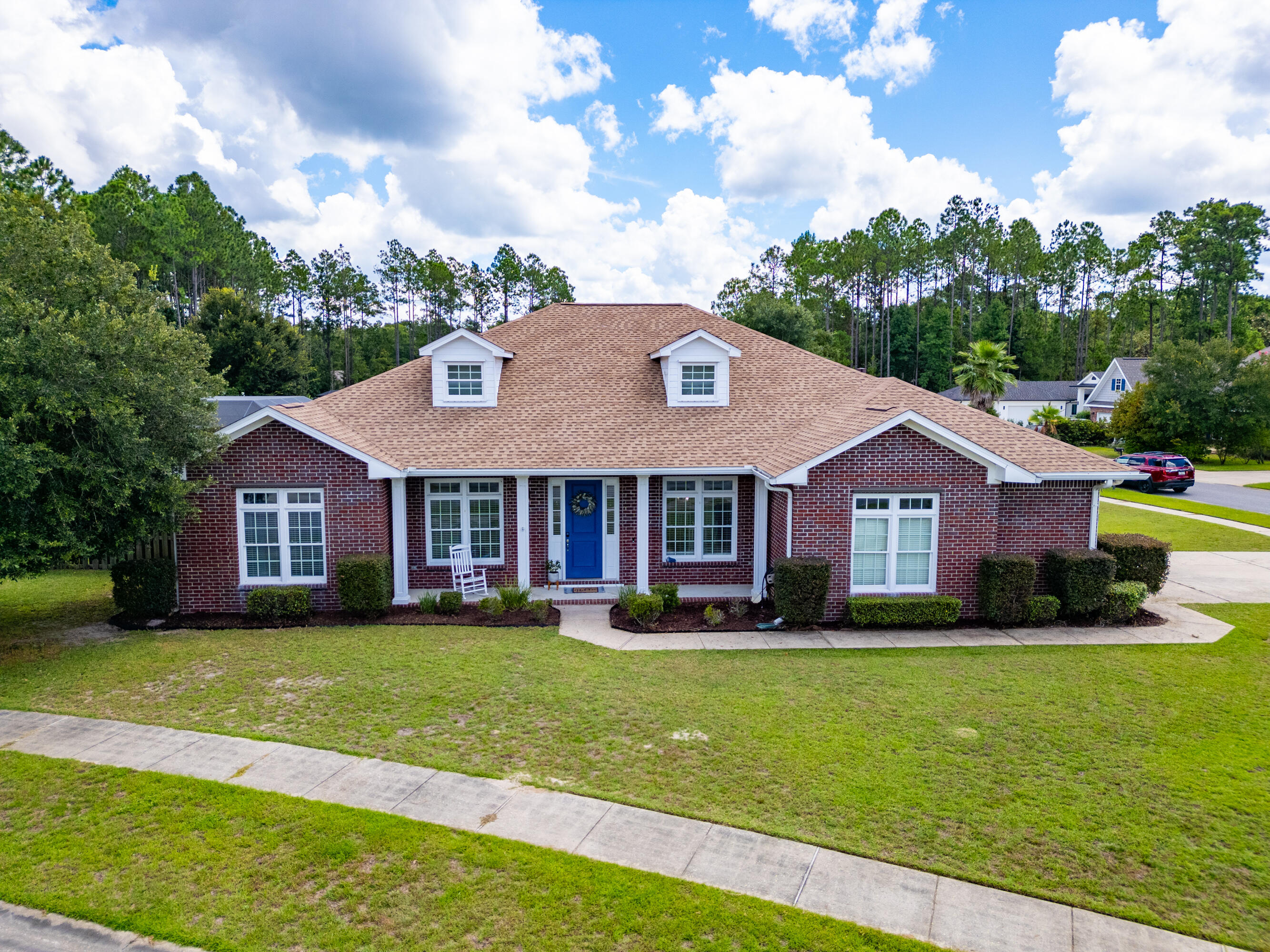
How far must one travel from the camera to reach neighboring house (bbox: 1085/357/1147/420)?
57000mm

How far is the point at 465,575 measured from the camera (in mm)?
15320

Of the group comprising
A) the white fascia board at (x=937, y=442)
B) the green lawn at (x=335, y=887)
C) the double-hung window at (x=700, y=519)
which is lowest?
the green lawn at (x=335, y=887)

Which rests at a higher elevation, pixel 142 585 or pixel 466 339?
pixel 466 339

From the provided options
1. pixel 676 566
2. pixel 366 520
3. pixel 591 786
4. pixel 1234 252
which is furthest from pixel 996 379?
pixel 1234 252

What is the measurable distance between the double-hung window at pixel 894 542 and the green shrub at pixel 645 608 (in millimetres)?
3660

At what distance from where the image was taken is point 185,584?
13.9 meters

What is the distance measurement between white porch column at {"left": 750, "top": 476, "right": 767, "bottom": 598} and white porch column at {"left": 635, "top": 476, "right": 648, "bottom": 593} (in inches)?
88.9

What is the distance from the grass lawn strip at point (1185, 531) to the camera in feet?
68.4

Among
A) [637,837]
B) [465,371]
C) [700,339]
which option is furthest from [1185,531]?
[637,837]

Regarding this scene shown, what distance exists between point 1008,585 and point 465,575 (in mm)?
10405

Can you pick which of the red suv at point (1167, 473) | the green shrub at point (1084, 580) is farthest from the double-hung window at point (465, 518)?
the red suv at point (1167, 473)

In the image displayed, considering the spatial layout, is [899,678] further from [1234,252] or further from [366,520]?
[1234,252]

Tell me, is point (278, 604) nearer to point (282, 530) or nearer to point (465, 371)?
point (282, 530)

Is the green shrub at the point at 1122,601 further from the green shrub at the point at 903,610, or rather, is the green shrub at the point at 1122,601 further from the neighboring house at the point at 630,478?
the green shrub at the point at 903,610
